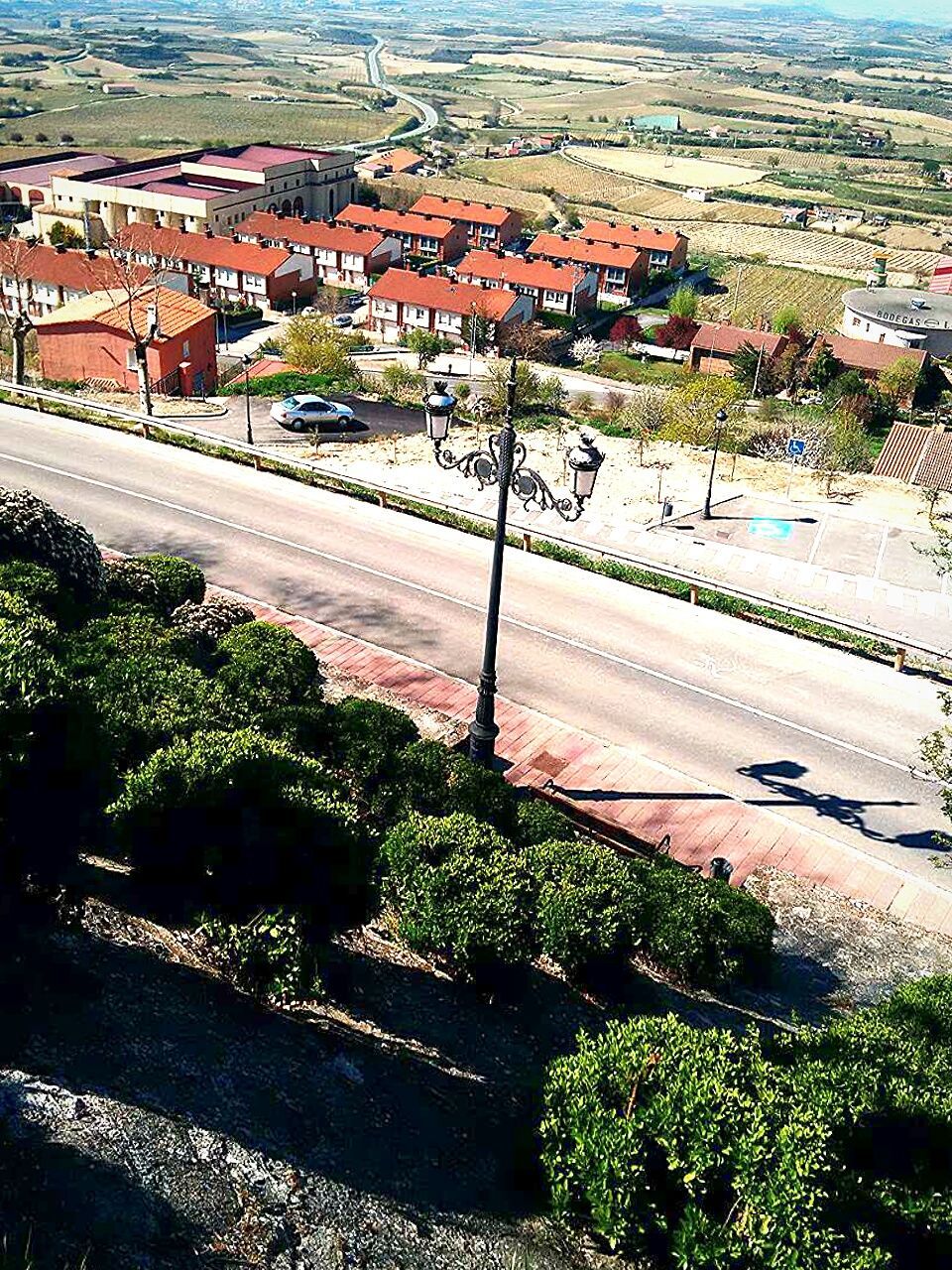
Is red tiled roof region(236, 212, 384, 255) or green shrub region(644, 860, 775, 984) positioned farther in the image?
red tiled roof region(236, 212, 384, 255)

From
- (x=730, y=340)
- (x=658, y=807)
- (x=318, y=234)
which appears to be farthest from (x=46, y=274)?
(x=658, y=807)

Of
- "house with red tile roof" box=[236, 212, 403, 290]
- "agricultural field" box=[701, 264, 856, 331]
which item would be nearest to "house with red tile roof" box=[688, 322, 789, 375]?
"agricultural field" box=[701, 264, 856, 331]

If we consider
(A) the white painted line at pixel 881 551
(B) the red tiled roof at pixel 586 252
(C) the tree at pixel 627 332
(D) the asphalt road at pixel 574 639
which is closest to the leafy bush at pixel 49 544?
(D) the asphalt road at pixel 574 639

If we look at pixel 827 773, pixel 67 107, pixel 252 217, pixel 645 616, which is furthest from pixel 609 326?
pixel 67 107

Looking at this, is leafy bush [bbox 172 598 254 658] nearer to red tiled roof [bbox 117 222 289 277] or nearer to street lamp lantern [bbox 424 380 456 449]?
street lamp lantern [bbox 424 380 456 449]

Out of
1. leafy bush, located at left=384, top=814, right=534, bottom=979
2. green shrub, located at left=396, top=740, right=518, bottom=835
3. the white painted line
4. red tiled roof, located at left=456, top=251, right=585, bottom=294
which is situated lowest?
red tiled roof, located at left=456, top=251, right=585, bottom=294

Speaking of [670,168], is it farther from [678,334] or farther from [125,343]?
[125,343]

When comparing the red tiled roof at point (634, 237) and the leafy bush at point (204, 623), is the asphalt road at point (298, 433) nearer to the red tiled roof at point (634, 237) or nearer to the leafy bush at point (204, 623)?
the leafy bush at point (204, 623)
